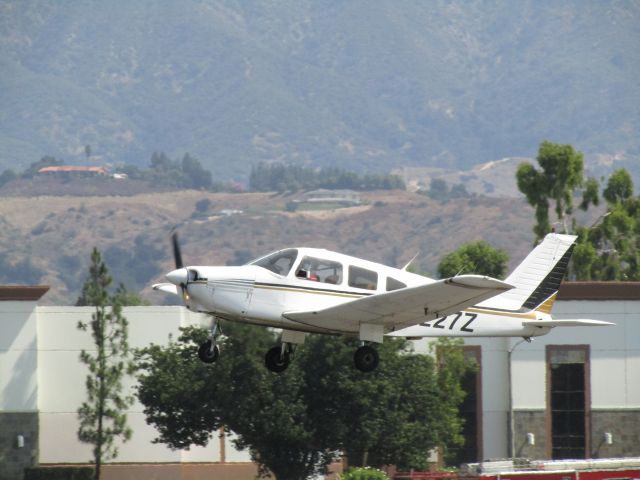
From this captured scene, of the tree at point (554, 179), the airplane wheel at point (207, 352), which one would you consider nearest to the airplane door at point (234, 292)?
the airplane wheel at point (207, 352)

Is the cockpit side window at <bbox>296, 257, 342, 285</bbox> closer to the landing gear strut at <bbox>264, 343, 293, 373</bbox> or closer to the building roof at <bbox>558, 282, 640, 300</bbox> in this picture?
the landing gear strut at <bbox>264, 343, 293, 373</bbox>

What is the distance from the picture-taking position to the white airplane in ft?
99.5

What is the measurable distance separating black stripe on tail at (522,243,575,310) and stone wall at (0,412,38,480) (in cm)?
3773

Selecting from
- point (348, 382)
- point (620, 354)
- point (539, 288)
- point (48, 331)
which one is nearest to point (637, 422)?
point (620, 354)

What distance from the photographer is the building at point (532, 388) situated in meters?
66.4

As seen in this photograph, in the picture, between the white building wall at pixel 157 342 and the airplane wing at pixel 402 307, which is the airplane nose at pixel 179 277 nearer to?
the airplane wing at pixel 402 307

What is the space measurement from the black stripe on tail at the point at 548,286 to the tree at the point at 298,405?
1890 cm

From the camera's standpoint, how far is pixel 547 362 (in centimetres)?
6638

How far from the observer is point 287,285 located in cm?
3117

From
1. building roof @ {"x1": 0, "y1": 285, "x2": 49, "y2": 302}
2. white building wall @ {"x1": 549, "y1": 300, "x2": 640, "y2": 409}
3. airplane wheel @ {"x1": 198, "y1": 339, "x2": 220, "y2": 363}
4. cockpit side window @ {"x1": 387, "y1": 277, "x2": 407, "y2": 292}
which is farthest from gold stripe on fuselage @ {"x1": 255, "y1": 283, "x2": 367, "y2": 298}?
building roof @ {"x1": 0, "y1": 285, "x2": 49, "y2": 302}

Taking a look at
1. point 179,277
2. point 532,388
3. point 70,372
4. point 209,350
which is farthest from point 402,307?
point 70,372

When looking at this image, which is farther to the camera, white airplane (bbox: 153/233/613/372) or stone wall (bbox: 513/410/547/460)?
stone wall (bbox: 513/410/547/460)

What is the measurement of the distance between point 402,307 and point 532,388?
3641 cm

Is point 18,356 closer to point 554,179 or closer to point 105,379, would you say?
point 105,379
